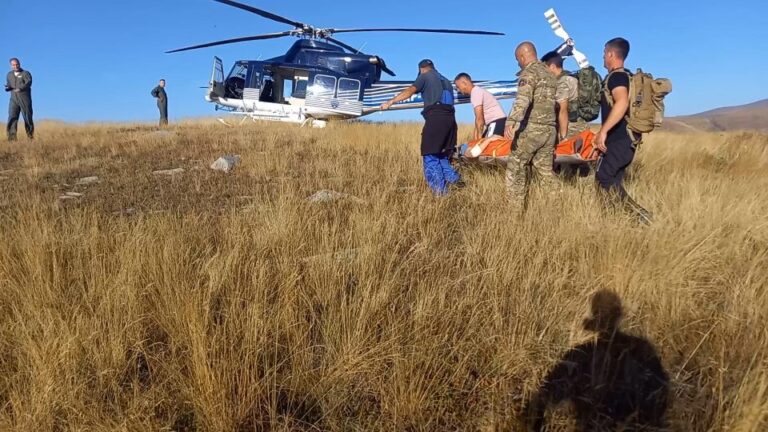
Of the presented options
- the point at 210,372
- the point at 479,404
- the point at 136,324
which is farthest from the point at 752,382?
the point at 136,324

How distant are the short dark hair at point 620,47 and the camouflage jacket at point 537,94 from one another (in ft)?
1.77

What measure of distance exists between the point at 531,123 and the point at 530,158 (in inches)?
13.2

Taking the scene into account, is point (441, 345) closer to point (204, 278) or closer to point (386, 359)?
point (386, 359)

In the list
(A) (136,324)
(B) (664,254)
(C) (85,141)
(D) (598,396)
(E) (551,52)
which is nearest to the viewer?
(D) (598,396)

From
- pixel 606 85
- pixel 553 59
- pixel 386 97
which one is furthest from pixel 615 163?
pixel 386 97

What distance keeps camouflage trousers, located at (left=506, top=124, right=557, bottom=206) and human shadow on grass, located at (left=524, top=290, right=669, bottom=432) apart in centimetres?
233

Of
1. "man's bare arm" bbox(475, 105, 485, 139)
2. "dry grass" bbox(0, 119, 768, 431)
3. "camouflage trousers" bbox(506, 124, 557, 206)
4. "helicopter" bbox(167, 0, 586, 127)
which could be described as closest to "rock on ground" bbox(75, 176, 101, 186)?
"dry grass" bbox(0, 119, 768, 431)

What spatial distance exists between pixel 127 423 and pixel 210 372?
0.28 metres

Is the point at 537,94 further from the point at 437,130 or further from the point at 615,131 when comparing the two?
the point at 437,130

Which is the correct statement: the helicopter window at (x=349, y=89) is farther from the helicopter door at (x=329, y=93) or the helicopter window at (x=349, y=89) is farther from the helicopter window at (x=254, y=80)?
the helicopter window at (x=254, y=80)

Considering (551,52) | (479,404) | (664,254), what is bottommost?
(479,404)

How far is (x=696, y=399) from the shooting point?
5.19ft

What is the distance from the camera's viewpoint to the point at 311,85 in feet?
48.4

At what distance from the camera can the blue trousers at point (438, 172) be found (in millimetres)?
5473
